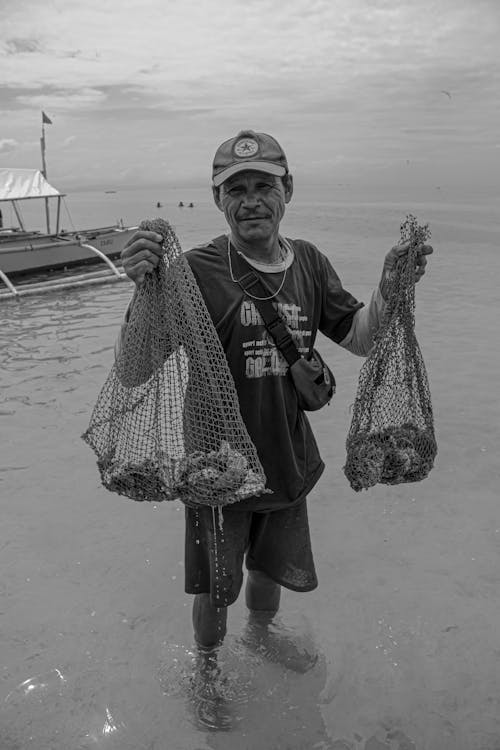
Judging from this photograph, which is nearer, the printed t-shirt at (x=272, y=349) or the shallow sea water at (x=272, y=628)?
the printed t-shirt at (x=272, y=349)

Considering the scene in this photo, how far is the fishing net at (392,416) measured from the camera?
9.48ft

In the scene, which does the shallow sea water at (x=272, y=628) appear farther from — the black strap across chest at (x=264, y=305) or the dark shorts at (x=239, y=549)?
the black strap across chest at (x=264, y=305)

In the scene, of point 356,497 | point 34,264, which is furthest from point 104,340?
point 34,264

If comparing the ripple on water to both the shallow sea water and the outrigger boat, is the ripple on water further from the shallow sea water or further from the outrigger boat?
the outrigger boat

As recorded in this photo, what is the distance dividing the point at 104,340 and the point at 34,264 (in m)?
8.44

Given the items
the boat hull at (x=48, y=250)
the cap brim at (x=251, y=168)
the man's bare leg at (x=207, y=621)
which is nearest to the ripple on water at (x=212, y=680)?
the man's bare leg at (x=207, y=621)

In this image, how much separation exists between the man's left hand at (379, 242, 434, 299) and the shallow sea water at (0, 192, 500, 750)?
6.77 feet

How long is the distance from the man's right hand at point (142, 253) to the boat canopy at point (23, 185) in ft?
57.7

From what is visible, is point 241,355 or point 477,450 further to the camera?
point 477,450

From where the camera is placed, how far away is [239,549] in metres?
2.71

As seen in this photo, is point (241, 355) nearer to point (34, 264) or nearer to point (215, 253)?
point (215, 253)

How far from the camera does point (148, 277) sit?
2416mm

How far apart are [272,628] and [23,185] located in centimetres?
1835

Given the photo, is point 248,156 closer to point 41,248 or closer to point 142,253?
point 142,253
